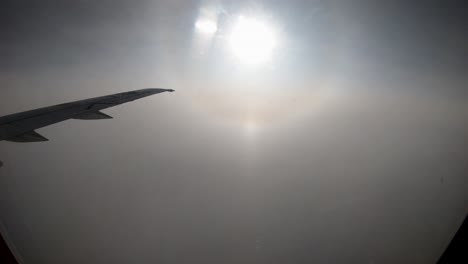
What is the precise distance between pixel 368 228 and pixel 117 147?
1696cm

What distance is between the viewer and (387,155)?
17.0 m

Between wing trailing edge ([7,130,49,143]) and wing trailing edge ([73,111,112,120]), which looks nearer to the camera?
wing trailing edge ([7,130,49,143])

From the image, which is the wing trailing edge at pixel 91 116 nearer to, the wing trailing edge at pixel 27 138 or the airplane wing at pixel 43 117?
the airplane wing at pixel 43 117

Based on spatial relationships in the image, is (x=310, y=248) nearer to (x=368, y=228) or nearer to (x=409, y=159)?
(x=368, y=228)

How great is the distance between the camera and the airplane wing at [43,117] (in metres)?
1.76

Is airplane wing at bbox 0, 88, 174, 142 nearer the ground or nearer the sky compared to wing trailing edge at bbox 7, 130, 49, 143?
nearer the sky

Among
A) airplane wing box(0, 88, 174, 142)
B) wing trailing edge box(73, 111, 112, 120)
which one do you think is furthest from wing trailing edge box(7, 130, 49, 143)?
wing trailing edge box(73, 111, 112, 120)

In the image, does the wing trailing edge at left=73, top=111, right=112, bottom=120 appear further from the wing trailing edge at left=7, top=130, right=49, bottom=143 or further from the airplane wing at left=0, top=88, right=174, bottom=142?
the wing trailing edge at left=7, top=130, right=49, bottom=143

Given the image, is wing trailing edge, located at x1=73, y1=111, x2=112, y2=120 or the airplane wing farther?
wing trailing edge, located at x1=73, y1=111, x2=112, y2=120

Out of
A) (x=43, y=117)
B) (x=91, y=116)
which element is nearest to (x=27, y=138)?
(x=43, y=117)

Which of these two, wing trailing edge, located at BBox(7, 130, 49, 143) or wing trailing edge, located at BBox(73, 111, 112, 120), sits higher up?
wing trailing edge, located at BBox(73, 111, 112, 120)

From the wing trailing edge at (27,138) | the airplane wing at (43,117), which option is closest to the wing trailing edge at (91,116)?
the airplane wing at (43,117)

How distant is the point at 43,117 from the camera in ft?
6.88

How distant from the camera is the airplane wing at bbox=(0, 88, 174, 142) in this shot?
5.78 feet
